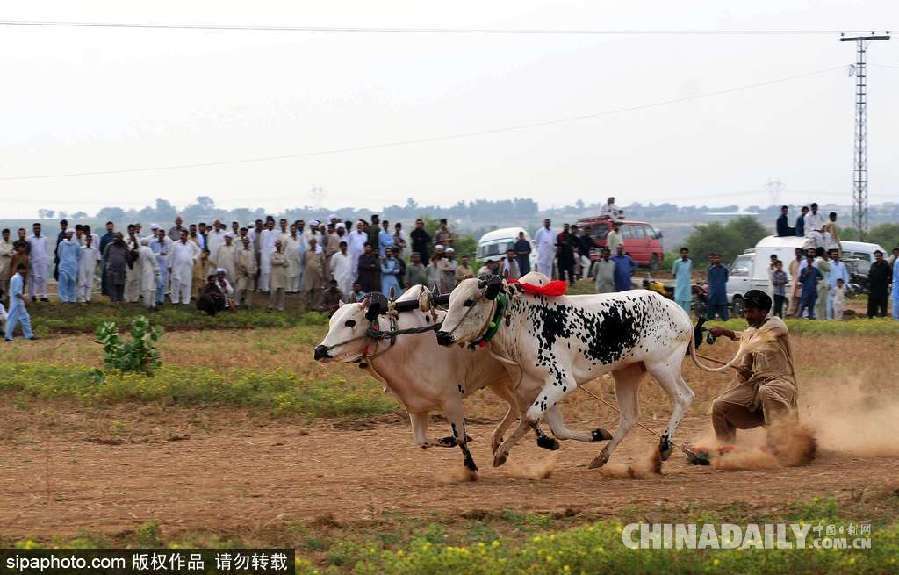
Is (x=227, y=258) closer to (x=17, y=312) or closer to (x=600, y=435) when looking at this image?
(x=17, y=312)

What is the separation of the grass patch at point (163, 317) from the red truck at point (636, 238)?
48.4ft

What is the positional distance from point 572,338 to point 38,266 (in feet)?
57.9

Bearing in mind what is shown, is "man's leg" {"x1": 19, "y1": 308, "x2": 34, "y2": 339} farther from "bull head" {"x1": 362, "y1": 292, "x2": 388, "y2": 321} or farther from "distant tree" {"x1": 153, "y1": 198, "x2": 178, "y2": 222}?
"distant tree" {"x1": 153, "y1": 198, "x2": 178, "y2": 222}

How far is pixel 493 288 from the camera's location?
1156 cm

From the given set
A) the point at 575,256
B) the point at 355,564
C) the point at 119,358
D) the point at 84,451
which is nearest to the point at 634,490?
the point at 355,564

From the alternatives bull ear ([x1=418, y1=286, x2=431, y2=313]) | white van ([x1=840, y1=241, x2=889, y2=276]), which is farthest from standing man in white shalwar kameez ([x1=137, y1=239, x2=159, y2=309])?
white van ([x1=840, y1=241, x2=889, y2=276])

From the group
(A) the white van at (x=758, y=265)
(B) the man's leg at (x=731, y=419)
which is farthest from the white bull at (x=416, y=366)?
(A) the white van at (x=758, y=265)

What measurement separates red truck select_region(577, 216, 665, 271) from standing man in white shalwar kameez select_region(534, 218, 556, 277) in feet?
28.3

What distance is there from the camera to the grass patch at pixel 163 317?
25531 millimetres

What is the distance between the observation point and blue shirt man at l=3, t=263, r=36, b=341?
22.7 metres

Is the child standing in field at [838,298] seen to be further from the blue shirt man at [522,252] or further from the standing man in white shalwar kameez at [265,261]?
the standing man in white shalwar kameez at [265,261]

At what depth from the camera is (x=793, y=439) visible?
40.9 ft

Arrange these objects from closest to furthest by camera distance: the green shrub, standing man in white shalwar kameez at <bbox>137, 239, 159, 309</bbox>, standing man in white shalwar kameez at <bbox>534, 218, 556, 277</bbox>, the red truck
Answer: the green shrub
standing man in white shalwar kameez at <bbox>137, 239, 159, 309</bbox>
standing man in white shalwar kameez at <bbox>534, 218, 556, 277</bbox>
the red truck

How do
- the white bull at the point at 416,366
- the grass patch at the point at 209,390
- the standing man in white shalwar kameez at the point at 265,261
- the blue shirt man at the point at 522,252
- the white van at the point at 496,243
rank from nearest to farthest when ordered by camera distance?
the white bull at the point at 416,366 → the grass patch at the point at 209,390 → the standing man in white shalwar kameez at the point at 265,261 → the blue shirt man at the point at 522,252 → the white van at the point at 496,243
